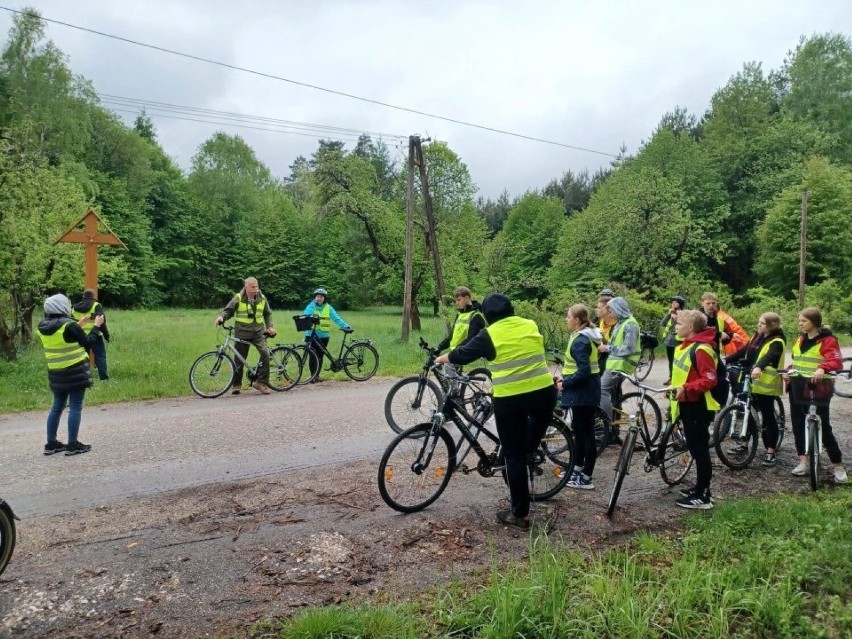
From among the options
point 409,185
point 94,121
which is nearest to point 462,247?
point 409,185

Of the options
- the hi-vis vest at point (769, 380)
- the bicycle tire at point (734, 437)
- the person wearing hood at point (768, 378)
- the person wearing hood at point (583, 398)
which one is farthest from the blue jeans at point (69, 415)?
the hi-vis vest at point (769, 380)

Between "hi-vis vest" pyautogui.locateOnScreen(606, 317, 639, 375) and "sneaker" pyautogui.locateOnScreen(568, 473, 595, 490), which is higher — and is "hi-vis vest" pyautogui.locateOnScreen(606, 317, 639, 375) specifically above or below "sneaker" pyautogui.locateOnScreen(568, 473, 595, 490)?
above

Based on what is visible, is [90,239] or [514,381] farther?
[90,239]

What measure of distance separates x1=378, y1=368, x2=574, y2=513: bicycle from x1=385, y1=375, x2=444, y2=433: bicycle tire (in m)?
2.24

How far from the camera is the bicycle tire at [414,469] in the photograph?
476 cm

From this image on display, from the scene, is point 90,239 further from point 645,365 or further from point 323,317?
point 645,365

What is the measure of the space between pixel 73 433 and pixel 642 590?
6.07 metres

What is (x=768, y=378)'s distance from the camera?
21.2 ft

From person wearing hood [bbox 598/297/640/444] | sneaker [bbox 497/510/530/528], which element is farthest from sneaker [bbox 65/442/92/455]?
person wearing hood [bbox 598/297/640/444]

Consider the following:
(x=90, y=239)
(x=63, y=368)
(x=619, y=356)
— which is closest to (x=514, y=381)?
(x=619, y=356)

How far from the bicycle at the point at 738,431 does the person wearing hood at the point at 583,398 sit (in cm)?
168

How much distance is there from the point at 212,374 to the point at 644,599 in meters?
8.23

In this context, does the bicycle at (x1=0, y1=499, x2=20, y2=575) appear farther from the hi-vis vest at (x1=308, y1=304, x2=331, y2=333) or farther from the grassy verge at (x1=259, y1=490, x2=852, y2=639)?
the hi-vis vest at (x1=308, y1=304, x2=331, y2=333)

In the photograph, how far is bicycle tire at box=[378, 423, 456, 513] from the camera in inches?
187
